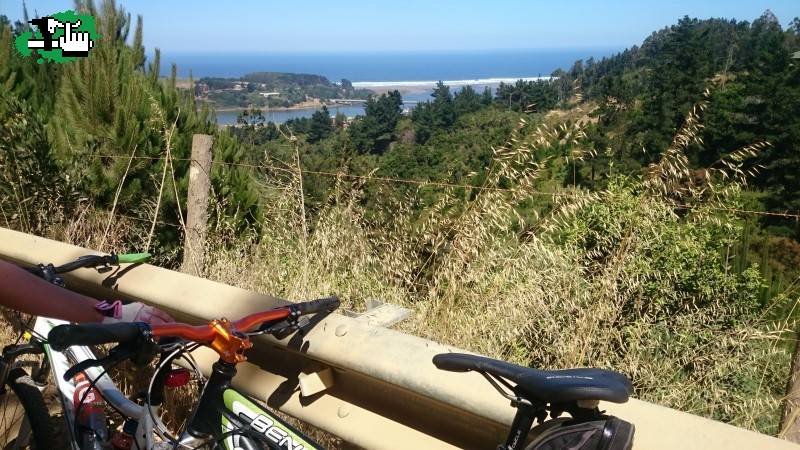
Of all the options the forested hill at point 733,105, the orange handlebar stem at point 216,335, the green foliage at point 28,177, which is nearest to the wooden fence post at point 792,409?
the orange handlebar stem at point 216,335

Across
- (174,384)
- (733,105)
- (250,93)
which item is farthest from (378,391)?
(733,105)

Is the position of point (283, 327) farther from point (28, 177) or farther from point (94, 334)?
point (28, 177)

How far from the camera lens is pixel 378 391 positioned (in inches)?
85.4

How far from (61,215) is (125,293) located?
9.23ft

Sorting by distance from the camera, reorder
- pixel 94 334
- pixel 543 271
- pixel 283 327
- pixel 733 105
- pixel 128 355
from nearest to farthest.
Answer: pixel 94 334 < pixel 128 355 < pixel 283 327 < pixel 543 271 < pixel 733 105

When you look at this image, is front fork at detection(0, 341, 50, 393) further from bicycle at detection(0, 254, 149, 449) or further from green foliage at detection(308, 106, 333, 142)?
green foliage at detection(308, 106, 333, 142)

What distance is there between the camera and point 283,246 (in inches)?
178

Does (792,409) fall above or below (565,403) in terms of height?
below

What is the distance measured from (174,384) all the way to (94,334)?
1.86ft

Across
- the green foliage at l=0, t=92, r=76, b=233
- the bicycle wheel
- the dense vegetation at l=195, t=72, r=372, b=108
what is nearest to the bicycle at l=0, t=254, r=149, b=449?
the bicycle wheel

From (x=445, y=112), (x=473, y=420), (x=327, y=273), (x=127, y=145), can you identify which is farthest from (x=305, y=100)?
(x=445, y=112)

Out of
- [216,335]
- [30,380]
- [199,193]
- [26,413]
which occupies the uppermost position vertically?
[216,335]

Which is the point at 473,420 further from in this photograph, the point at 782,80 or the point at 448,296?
the point at 782,80

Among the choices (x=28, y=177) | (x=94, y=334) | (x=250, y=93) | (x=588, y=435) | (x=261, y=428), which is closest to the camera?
(x=588, y=435)
